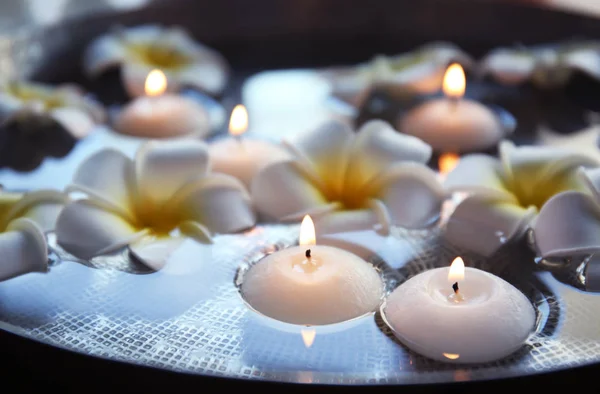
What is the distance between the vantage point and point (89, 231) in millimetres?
758

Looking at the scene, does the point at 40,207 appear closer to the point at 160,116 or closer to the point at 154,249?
the point at 154,249

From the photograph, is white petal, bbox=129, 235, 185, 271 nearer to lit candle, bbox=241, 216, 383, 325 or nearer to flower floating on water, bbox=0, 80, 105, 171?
lit candle, bbox=241, 216, 383, 325

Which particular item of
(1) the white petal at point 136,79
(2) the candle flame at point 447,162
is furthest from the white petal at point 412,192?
(1) the white petal at point 136,79

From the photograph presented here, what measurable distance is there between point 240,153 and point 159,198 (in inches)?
5.4

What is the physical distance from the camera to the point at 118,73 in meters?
1.21

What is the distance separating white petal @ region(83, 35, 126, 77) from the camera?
1.16 m

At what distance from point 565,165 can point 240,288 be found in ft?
1.26

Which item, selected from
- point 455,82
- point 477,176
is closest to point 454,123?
point 455,82

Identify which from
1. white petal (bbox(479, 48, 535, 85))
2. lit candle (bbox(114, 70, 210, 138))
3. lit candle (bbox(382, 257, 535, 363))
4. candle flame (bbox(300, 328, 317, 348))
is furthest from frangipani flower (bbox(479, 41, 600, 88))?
candle flame (bbox(300, 328, 317, 348))

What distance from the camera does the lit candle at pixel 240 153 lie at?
890mm

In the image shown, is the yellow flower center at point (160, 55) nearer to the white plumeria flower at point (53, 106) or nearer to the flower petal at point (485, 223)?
the white plumeria flower at point (53, 106)

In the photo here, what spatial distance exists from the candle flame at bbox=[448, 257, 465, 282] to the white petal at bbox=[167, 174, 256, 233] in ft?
0.81

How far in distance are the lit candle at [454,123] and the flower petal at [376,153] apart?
0.42 ft

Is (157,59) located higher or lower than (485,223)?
higher
